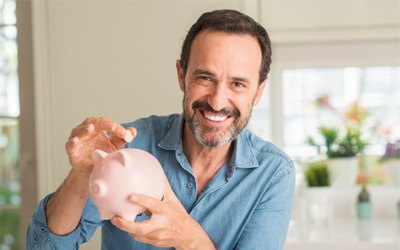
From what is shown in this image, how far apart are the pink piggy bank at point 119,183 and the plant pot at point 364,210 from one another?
4.67 feet

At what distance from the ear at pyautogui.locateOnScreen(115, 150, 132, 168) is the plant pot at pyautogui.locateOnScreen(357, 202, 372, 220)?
1.48m

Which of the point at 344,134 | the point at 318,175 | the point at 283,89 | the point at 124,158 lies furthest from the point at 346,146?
the point at 124,158

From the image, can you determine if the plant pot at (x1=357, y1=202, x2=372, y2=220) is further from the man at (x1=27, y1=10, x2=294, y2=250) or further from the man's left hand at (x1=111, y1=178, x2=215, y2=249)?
the man's left hand at (x1=111, y1=178, x2=215, y2=249)

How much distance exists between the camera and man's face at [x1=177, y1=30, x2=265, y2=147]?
1.38 metres

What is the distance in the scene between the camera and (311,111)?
8.20ft

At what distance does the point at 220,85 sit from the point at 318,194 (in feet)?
3.83

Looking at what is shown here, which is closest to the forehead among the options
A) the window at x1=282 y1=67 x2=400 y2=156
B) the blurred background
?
the blurred background

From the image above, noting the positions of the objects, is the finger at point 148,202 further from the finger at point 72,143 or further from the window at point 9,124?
the window at point 9,124

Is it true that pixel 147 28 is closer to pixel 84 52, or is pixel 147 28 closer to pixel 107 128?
pixel 84 52

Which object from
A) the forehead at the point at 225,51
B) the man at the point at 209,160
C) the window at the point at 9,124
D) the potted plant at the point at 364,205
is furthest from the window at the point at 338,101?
the window at the point at 9,124

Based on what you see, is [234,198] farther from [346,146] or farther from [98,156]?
[346,146]

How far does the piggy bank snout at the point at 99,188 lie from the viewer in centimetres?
112

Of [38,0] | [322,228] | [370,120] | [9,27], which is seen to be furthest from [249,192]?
[9,27]

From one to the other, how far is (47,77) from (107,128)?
3.89 ft
